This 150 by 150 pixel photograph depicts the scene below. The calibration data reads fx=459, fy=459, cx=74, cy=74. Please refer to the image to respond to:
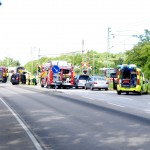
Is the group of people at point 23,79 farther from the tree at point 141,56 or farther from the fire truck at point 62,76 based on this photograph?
the fire truck at point 62,76

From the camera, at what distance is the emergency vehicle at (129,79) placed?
119 feet

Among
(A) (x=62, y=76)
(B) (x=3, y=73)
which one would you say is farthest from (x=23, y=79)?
(A) (x=62, y=76)

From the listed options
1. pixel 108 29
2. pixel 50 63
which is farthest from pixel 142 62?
pixel 50 63

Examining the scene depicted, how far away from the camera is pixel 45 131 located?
13.2 metres

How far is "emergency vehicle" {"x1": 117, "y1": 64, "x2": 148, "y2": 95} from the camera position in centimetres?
3625

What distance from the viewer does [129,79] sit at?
120 feet

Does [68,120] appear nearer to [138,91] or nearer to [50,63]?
[138,91]

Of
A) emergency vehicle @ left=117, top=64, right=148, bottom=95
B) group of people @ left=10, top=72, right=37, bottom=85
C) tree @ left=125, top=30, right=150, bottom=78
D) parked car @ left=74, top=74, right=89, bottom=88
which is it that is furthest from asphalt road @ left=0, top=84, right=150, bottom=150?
group of people @ left=10, top=72, right=37, bottom=85

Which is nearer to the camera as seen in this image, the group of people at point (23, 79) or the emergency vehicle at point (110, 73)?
the group of people at point (23, 79)

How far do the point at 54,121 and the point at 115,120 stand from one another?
2132mm

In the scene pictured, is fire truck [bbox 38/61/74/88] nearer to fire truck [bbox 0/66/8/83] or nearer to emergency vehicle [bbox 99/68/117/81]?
emergency vehicle [bbox 99/68/117/81]

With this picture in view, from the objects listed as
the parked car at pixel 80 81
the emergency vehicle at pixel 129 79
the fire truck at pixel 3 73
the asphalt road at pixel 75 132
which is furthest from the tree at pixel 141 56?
the asphalt road at pixel 75 132

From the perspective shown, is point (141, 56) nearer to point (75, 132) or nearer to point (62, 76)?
point (62, 76)

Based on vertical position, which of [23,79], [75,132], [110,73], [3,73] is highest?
[110,73]
